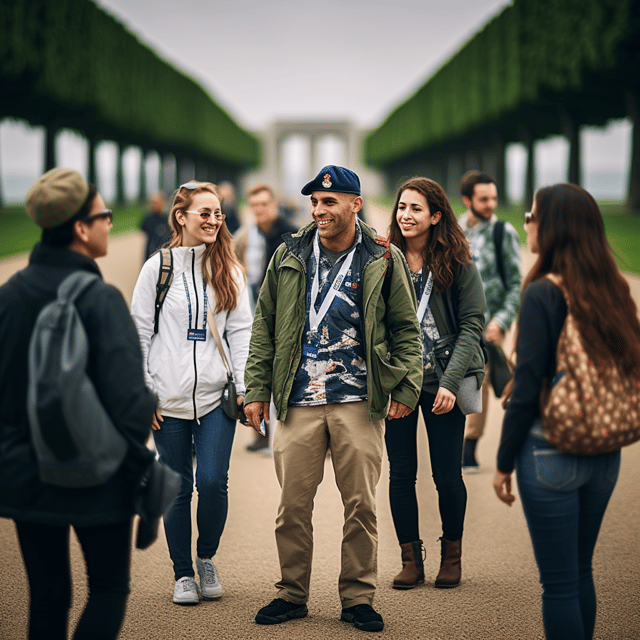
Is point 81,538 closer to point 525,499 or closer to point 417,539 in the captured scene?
point 525,499

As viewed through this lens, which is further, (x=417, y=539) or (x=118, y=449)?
(x=417, y=539)

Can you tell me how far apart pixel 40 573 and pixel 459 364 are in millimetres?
2158

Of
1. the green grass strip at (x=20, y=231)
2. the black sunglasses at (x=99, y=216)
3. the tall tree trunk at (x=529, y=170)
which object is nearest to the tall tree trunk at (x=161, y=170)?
the green grass strip at (x=20, y=231)

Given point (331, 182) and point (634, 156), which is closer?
point (331, 182)

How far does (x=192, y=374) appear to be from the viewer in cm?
372

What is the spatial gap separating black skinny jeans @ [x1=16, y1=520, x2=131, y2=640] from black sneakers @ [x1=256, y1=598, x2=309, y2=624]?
1080 mm

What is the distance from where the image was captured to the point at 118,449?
241 cm

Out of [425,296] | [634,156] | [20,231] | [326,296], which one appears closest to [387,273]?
[326,296]

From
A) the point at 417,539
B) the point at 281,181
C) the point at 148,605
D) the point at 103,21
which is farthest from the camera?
the point at 281,181

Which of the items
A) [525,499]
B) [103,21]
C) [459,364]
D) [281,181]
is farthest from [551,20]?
[281,181]

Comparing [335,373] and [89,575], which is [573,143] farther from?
[89,575]

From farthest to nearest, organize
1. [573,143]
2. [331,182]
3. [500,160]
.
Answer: [500,160], [573,143], [331,182]

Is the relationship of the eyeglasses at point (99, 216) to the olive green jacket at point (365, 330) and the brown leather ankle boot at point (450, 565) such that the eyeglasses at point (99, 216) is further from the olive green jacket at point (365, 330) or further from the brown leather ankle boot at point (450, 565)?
the brown leather ankle boot at point (450, 565)

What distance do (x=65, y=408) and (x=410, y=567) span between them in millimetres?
2248
